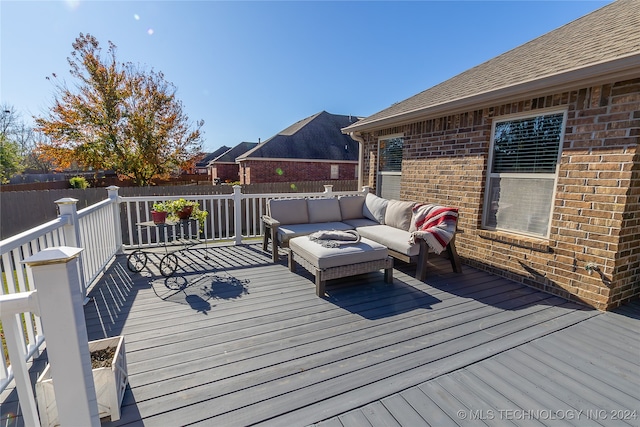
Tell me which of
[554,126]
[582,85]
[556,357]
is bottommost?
[556,357]

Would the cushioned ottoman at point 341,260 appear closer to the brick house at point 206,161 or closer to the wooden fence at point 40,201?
the wooden fence at point 40,201

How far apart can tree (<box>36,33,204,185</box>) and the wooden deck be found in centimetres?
1141

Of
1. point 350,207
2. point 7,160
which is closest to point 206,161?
point 7,160

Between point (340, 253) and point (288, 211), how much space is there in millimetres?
1861

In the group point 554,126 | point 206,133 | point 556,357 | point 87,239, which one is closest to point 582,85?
point 554,126

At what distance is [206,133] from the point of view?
572 inches

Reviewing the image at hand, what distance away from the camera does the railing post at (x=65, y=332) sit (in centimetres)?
98

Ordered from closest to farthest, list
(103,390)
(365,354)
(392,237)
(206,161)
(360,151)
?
(103,390), (365,354), (392,237), (360,151), (206,161)

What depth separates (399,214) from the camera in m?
4.82

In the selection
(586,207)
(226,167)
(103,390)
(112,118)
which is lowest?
(103,390)

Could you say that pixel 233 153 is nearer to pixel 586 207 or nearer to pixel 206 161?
pixel 206 161

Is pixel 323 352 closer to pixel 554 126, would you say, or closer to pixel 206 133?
pixel 554 126

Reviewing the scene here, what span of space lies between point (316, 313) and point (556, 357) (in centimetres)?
204

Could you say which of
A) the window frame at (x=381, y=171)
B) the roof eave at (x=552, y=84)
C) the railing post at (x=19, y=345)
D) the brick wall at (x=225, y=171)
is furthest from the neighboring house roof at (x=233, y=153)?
the railing post at (x=19, y=345)
